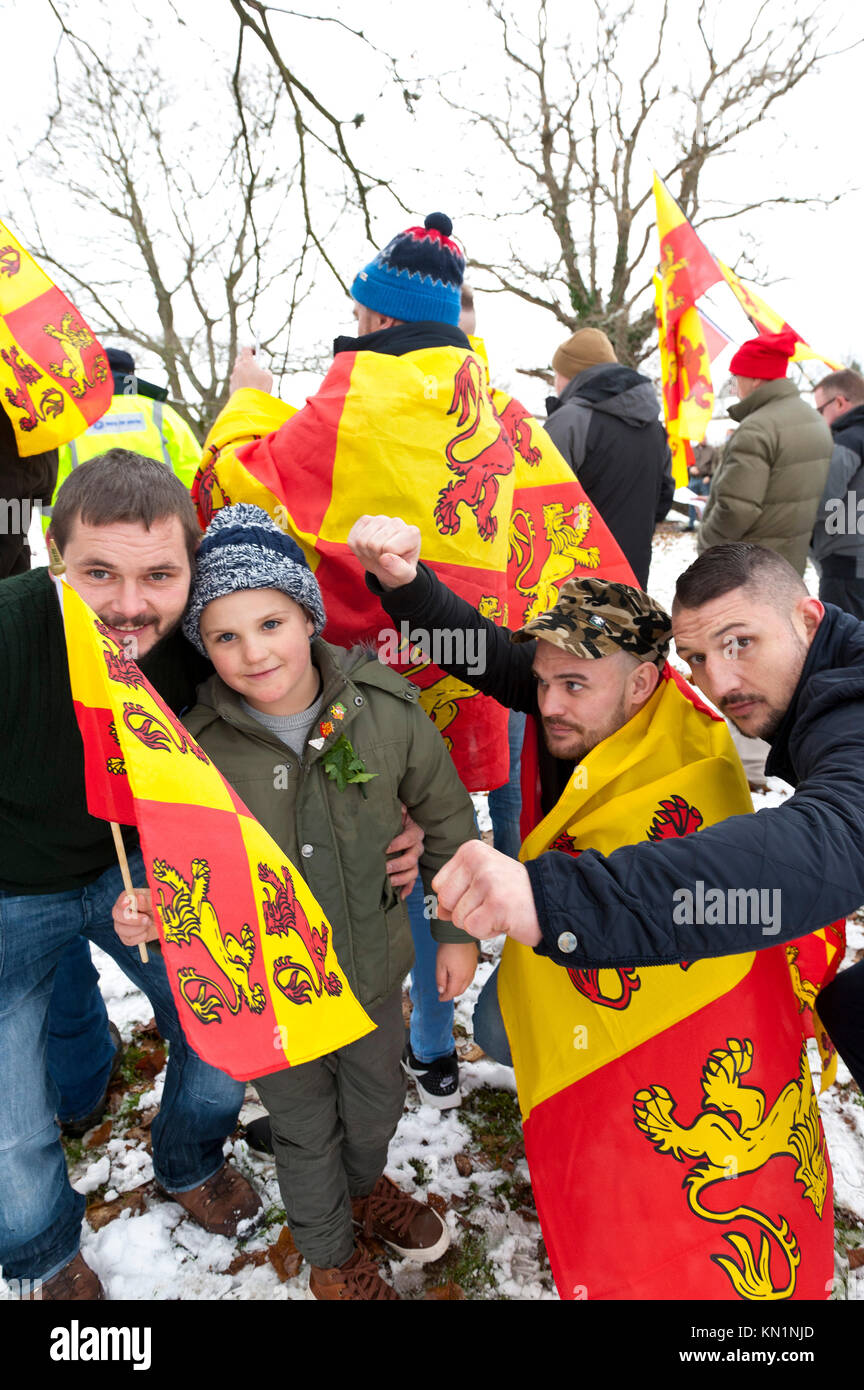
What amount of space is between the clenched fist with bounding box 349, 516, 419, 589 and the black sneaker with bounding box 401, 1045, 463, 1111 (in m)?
1.68

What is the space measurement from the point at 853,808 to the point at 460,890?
0.71 meters

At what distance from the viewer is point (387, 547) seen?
69.1 inches

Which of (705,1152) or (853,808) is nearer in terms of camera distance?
(853,808)

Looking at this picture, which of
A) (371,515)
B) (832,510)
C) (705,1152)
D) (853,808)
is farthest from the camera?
(832,510)

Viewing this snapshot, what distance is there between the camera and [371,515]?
74.0 inches

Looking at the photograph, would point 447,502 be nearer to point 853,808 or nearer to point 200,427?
point 853,808

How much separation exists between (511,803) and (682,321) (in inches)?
135

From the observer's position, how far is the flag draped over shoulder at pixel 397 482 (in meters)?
1.85

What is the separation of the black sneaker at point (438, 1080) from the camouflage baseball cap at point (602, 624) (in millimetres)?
1513

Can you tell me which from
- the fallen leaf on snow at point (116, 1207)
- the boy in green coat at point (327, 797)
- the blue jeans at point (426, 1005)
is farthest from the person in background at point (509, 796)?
the fallen leaf on snow at point (116, 1207)

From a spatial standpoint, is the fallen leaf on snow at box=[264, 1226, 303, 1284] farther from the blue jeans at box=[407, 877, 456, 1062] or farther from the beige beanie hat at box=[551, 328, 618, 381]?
the beige beanie hat at box=[551, 328, 618, 381]

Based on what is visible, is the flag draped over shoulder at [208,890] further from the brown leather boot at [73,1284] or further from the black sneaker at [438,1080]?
the black sneaker at [438,1080]

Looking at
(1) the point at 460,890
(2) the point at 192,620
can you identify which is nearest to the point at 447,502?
(2) the point at 192,620

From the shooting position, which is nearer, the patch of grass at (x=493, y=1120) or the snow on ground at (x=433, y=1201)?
the snow on ground at (x=433, y=1201)
